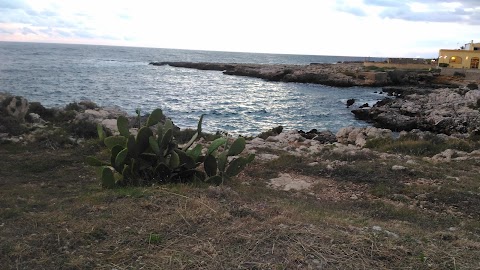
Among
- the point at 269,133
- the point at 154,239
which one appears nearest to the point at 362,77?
the point at 269,133

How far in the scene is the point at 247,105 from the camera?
33.1m

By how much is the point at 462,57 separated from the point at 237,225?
60408 millimetres

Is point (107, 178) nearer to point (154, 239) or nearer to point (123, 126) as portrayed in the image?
point (123, 126)

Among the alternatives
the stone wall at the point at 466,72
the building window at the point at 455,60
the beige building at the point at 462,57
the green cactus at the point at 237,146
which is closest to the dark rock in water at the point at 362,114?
the green cactus at the point at 237,146

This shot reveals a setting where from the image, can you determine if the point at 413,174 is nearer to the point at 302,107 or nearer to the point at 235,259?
the point at 235,259

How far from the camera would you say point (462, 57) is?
179ft

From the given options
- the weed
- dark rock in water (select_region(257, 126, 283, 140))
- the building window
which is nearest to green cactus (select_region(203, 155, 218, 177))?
the weed

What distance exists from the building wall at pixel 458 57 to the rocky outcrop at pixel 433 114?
25577 millimetres

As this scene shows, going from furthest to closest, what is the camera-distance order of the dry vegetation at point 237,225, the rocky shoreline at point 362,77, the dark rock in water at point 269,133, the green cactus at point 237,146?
the rocky shoreline at point 362,77, the dark rock in water at point 269,133, the green cactus at point 237,146, the dry vegetation at point 237,225

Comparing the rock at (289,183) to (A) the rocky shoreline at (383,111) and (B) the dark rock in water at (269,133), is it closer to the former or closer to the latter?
(A) the rocky shoreline at (383,111)

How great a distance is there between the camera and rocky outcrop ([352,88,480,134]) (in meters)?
22.1

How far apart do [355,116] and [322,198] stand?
22522 mm

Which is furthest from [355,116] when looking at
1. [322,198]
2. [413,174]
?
[322,198]

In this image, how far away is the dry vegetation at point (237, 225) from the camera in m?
3.76
